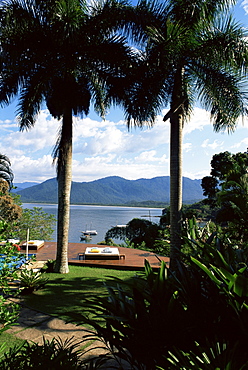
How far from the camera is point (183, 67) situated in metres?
7.85

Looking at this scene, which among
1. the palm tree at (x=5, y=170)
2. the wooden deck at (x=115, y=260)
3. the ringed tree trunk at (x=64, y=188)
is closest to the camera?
the ringed tree trunk at (x=64, y=188)

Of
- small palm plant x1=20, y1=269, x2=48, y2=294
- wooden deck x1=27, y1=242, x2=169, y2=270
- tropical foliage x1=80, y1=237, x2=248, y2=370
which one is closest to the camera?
tropical foliage x1=80, y1=237, x2=248, y2=370

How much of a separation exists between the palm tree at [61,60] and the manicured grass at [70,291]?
71 cm

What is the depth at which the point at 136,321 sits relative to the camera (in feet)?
7.50

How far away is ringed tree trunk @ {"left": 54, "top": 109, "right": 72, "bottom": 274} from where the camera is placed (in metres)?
8.45

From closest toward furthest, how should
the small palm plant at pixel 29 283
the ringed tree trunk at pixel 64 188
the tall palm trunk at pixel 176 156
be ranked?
the small palm plant at pixel 29 283 < the tall palm trunk at pixel 176 156 < the ringed tree trunk at pixel 64 188

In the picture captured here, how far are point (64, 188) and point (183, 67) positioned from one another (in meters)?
5.15

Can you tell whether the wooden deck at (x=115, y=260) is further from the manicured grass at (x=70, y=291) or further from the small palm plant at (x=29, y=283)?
the small palm plant at (x=29, y=283)

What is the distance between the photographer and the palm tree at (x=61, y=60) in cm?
701

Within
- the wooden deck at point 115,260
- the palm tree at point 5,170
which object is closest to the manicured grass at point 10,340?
the wooden deck at point 115,260

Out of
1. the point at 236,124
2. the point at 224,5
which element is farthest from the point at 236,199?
the point at 224,5

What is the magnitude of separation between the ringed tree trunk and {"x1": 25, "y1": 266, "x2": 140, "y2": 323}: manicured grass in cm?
54

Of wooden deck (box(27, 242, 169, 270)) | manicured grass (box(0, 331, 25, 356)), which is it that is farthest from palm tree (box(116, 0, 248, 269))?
manicured grass (box(0, 331, 25, 356))

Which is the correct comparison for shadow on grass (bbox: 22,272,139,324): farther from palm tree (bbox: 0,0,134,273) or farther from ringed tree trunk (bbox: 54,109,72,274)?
palm tree (bbox: 0,0,134,273)
